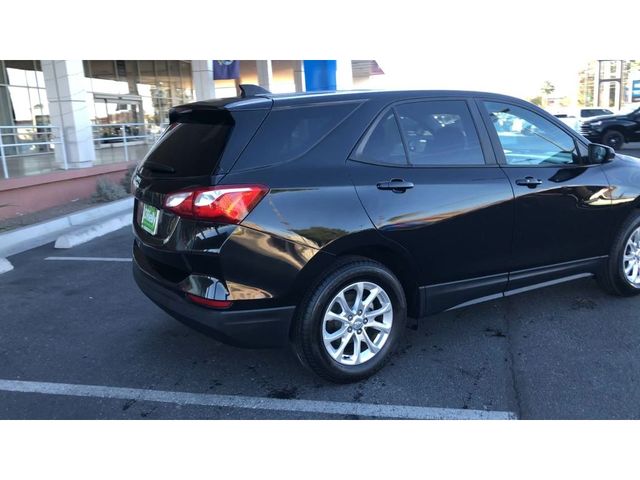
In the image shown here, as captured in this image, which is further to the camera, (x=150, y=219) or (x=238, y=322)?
(x=150, y=219)

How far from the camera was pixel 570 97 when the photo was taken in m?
77.2

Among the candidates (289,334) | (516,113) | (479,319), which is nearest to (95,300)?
(289,334)

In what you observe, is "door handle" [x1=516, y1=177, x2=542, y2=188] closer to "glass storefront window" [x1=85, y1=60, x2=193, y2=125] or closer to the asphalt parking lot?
the asphalt parking lot

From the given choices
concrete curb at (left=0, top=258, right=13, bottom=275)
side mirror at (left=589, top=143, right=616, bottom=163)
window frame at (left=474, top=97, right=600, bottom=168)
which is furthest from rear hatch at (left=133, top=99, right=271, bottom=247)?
concrete curb at (left=0, top=258, right=13, bottom=275)

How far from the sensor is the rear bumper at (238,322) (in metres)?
2.96

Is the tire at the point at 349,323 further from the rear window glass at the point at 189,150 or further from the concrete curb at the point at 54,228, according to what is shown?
the concrete curb at the point at 54,228

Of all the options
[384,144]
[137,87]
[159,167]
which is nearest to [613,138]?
[137,87]

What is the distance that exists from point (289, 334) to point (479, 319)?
1.89 metres

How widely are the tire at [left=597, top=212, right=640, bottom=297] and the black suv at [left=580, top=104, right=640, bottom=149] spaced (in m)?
16.0

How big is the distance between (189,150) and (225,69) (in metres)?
13.6

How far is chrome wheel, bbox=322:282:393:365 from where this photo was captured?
3.25 meters

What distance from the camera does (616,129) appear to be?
18594mm

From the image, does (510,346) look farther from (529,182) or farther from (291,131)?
(291,131)

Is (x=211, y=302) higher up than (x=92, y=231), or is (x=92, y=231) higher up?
(x=211, y=302)
